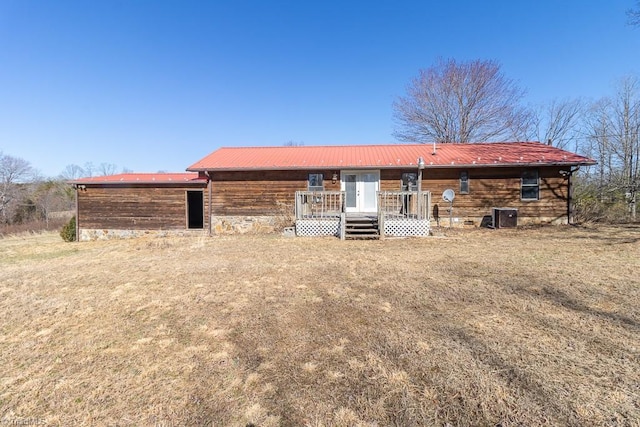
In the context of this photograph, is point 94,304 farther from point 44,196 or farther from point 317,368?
point 44,196

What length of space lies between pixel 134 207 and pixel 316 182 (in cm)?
864

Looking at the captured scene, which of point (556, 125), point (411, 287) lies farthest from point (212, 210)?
point (556, 125)

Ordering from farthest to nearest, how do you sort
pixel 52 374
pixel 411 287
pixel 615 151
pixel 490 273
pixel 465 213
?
pixel 615 151 → pixel 465 213 → pixel 490 273 → pixel 411 287 → pixel 52 374

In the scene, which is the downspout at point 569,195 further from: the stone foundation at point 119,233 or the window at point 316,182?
the stone foundation at point 119,233

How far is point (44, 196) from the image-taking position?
1169 inches

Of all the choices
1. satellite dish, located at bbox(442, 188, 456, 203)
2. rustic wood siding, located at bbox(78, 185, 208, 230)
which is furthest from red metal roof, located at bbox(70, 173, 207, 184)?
satellite dish, located at bbox(442, 188, 456, 203)

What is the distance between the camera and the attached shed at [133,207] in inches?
537

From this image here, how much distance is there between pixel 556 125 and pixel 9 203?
1911 inches

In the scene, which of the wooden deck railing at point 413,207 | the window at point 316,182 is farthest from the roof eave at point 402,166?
the wooden deck railing at point 413,207

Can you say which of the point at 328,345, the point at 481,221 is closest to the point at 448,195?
the point at 481,221

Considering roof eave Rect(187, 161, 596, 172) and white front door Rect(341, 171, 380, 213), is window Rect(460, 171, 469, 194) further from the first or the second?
white front door Rect(341, 171, 380, 213)

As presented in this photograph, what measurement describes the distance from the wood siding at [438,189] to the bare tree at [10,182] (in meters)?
28.0

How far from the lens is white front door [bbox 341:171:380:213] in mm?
13406

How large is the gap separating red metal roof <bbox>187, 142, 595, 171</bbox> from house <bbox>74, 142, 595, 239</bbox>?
0.05 meters
